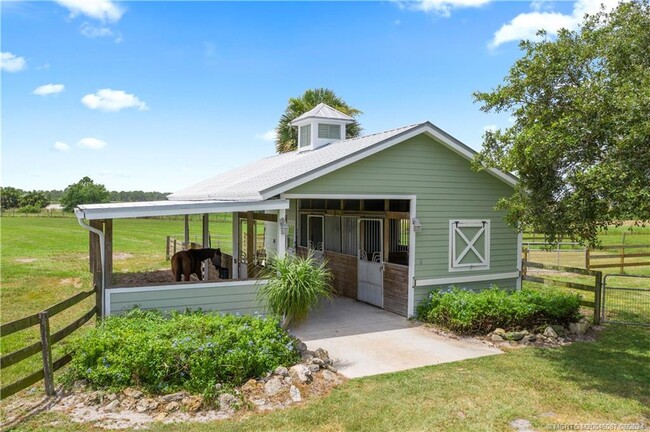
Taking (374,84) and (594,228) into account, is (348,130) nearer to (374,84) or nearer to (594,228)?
(374,84)

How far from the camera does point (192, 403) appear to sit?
5.37m

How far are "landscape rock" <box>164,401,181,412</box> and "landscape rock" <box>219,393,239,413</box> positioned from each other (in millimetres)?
485

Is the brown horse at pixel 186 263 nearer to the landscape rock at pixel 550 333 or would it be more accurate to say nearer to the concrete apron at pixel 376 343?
the concrete apron at pixel 376 343

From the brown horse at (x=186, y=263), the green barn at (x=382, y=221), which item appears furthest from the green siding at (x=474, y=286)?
the brown horse at (x=186, y=263)

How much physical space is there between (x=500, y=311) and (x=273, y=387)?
4.90m

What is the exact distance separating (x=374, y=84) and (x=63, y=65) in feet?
39.1

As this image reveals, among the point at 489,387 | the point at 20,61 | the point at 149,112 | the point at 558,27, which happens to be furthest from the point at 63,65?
the point at 489,387

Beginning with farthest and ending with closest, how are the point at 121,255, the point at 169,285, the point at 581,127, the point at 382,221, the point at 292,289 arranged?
the point at 121,255 → the point at 382,221 → the point at 169,285 → the point at 292,289 → the point at 581,127

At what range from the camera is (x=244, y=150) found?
29750 millimetres

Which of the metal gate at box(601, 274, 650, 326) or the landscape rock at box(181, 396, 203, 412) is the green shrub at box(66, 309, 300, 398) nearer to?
the landscape rock at box(181, 396, 203, 412)

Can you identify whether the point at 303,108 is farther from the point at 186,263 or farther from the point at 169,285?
the point at 169,285

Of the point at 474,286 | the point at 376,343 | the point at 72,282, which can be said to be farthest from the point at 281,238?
the point at 72,282

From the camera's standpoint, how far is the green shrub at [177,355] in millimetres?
5703

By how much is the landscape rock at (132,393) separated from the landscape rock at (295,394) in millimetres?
1789
